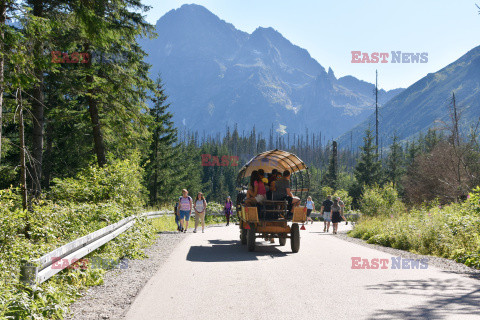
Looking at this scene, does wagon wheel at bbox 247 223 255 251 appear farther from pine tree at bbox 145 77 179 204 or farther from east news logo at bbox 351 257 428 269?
pine tree at bbox 145 77 179 204

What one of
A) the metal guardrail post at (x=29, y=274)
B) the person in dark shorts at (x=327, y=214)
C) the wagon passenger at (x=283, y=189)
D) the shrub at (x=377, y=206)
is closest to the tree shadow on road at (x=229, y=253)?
the wagon passenger at (x=283, y=189)

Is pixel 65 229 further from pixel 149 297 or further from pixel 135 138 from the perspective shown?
pixel 135 138

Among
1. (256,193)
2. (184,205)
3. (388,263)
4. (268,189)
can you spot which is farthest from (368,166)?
(388,263)

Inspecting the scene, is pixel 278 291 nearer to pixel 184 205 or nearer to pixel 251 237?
pixel 251 237

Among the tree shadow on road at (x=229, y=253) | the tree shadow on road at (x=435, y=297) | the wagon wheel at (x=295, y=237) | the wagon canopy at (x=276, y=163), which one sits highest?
the wagon canopy at (x=276, y=163)

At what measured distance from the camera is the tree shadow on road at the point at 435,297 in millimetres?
5758

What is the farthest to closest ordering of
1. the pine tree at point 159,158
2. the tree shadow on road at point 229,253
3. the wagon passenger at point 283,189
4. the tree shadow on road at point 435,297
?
the pine tree at point 159,158 < the wagon passenger at point 283,189 < the tree shadow on road at point 229,253 < the tree shadow on road at point 435,297

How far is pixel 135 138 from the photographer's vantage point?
2155cm

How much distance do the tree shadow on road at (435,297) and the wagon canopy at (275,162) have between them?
7518 millimetres

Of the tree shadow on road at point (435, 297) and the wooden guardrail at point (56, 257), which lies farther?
the tree shadow on road at point (435, 297)

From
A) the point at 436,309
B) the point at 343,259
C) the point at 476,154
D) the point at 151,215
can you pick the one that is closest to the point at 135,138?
the point at 151,215

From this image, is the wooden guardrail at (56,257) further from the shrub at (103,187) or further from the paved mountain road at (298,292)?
the shrub at (103,187)

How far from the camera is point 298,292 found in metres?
7.23

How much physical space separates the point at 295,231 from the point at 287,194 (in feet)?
4.71
